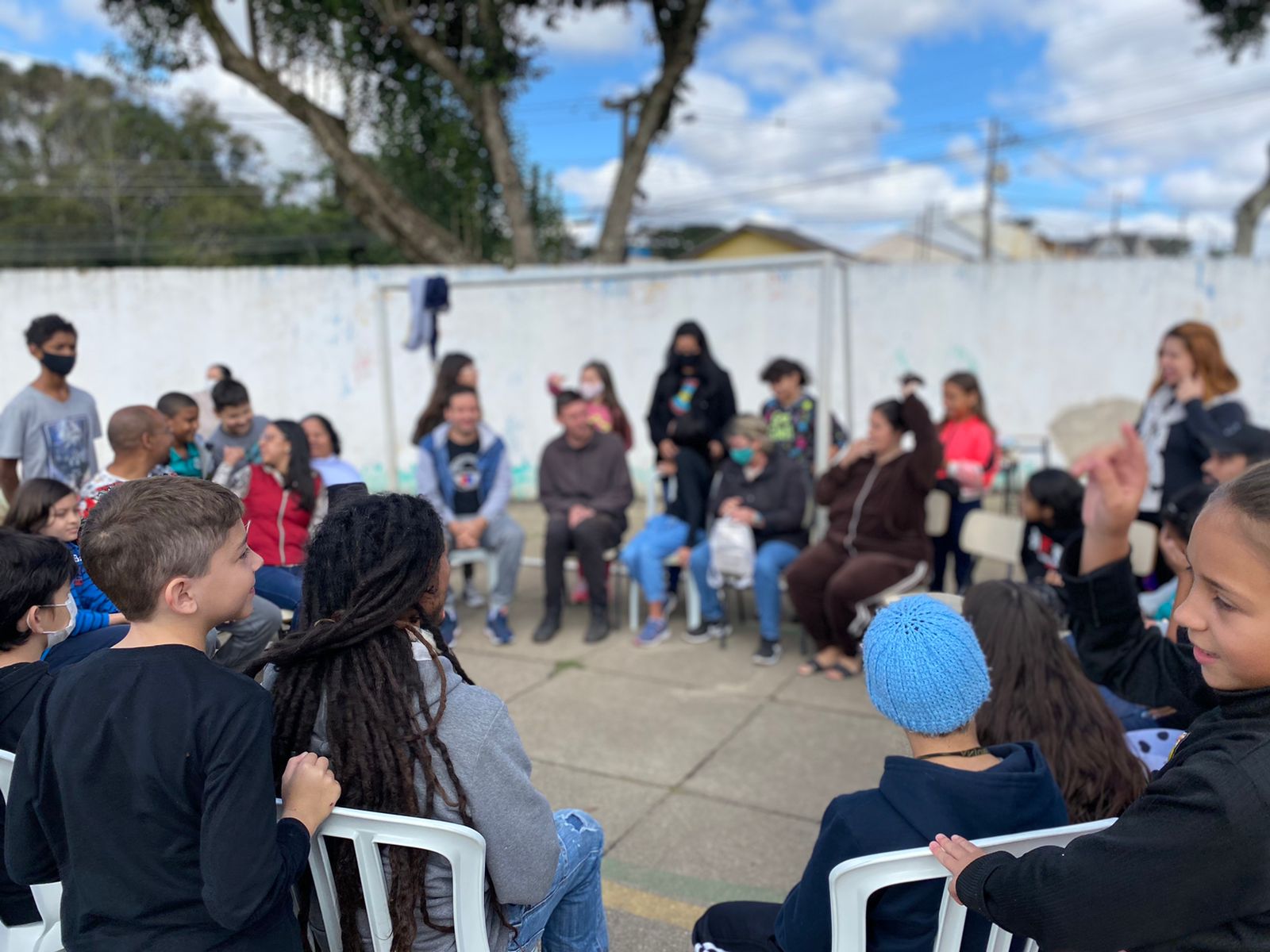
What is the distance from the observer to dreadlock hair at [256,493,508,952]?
5.26 feet

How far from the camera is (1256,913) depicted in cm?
109

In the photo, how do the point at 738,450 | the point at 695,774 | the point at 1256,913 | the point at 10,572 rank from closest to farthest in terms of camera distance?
the point at 1256,913
the point at 10,572
the point at 695,774
the point at 738,450

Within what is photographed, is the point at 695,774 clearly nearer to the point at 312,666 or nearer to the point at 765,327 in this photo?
the point at 312,666

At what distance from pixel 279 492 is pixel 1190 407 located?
439 cm

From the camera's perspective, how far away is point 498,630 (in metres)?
5.40

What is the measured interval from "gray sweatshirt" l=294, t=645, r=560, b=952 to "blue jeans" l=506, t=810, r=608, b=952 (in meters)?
0.21

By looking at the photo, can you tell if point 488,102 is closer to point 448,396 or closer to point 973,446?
point 448,396

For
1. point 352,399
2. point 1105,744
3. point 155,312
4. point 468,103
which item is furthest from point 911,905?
point 468,103

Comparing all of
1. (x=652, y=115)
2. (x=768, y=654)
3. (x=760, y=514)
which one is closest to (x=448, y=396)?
(x=760, y=514)

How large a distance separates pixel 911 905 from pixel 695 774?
2128 mm

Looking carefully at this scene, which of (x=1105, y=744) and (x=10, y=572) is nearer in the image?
(x=10, y=572)

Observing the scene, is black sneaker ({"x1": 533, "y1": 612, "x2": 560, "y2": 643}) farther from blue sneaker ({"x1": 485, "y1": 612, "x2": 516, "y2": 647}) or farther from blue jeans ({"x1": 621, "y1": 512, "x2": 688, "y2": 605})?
blue jeans ({"x1": 621, "y1": 512, "x2": 688, "y2": 605})

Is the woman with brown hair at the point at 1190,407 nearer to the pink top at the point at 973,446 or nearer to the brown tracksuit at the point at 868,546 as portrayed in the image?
the brown tracksuit at the point at 868,546

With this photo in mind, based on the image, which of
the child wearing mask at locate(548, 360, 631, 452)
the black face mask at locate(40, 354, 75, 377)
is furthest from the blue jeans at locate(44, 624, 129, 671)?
the child wearing mask at locate(548, 360, 631, 452)
